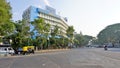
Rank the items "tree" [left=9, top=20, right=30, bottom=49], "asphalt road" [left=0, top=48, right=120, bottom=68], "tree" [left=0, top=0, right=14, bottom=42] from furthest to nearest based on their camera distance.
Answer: "tree" [left=9, top=20, right=30, bottom=49] < "tree" [left=0, top=0, right=14, bottom=42] < "asphalt road" [left=0, top=48, right=120, bottom=68]

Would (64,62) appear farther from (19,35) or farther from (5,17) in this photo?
(19,35)

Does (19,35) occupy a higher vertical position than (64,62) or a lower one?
higher

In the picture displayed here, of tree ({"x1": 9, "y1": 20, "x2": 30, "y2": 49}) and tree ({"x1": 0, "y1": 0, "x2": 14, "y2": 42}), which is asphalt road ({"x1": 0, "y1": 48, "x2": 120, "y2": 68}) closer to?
tree ({"x1": 0, "y1": 0, "x2": 14, "y2": 42})

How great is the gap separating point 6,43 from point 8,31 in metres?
33.8

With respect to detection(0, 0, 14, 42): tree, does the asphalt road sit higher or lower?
lower

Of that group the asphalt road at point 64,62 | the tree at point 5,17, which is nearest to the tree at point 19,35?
the tree at point 5,17

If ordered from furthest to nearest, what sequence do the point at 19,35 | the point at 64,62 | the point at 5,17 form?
the point at 19,35, the point at 5,17, the point at 64,62

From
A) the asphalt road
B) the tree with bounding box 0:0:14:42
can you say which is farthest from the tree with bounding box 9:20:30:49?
the asphalt road

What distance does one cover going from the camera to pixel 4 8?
5025cm

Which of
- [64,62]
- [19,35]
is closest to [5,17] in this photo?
[19,35]

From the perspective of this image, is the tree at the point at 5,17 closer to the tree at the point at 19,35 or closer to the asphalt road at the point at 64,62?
the asphalt road at the point at 64,62

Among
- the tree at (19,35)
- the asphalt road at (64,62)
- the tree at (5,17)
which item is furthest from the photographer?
the tree at (19,35)

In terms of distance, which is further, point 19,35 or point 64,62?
point 19,35

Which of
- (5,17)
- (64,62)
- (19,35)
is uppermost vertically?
(5,17)
